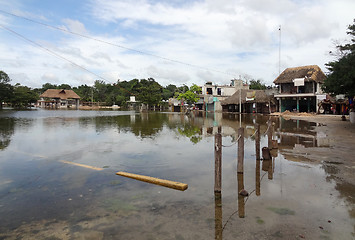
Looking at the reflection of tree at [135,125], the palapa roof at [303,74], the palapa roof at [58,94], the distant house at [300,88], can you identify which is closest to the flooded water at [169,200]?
the reflection of tree at [135,125]

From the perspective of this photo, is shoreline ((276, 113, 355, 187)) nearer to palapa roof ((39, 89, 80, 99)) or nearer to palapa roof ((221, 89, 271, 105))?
palapa roof ((221, 89, 271, 105))

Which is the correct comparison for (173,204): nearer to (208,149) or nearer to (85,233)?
(85,233)

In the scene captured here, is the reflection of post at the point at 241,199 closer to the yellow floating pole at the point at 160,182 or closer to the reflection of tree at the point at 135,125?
the yellow floating pole at the point at 160,182

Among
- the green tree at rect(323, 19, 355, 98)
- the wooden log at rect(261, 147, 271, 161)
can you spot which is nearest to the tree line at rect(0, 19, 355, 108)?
the green tree at rect(323, 19, 355, 98)

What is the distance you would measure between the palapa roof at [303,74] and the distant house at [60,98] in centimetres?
7054

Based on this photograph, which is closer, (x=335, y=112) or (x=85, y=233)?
(x=85, y=233)

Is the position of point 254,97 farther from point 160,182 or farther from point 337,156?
point 160,182

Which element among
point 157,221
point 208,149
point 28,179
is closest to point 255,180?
point 157,221

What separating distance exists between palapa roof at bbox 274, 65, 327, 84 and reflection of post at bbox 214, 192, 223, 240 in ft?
124

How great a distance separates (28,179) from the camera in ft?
26.3

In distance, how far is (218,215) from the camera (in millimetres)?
5461

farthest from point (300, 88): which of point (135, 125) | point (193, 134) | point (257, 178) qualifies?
point (257, 178)

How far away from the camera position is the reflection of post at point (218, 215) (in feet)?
15.6

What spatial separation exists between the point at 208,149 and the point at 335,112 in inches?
1305
